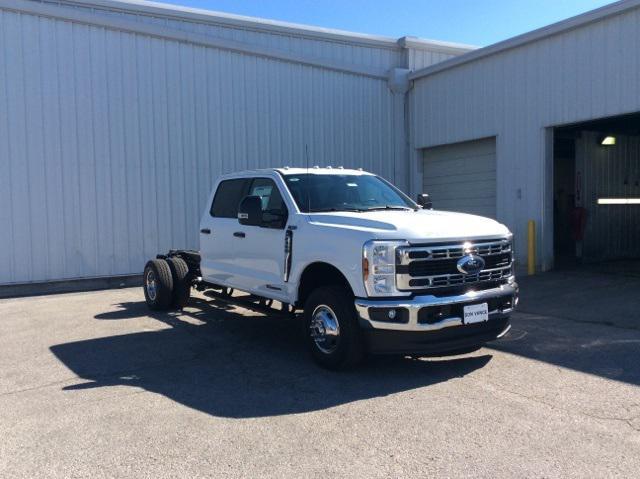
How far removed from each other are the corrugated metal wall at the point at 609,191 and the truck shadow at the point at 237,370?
999cm

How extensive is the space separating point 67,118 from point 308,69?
6.18m

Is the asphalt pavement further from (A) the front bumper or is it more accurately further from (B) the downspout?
(B) the downspout

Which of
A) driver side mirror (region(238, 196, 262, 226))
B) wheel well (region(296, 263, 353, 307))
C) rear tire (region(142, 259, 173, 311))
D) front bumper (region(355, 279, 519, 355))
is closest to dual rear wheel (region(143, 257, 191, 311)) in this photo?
rear tire (region(142, 259, 173, 311))

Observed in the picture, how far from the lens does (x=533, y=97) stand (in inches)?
518

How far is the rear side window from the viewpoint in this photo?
26.1ft

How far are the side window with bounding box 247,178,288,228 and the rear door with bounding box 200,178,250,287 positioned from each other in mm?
268

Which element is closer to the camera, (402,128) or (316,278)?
(316,278)

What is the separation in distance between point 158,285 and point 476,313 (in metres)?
5.43

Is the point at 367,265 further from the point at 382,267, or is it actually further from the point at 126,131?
the point at 126,131

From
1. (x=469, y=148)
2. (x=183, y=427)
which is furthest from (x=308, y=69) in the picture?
(x=183, y=427)

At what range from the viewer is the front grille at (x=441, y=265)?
220 inches

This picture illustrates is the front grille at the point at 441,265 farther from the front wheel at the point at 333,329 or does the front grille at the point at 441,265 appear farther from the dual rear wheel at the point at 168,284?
the dual rear wheel at the point at 168,284

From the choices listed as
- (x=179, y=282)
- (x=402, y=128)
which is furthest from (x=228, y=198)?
(x=402, y=128)

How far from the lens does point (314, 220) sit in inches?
253
